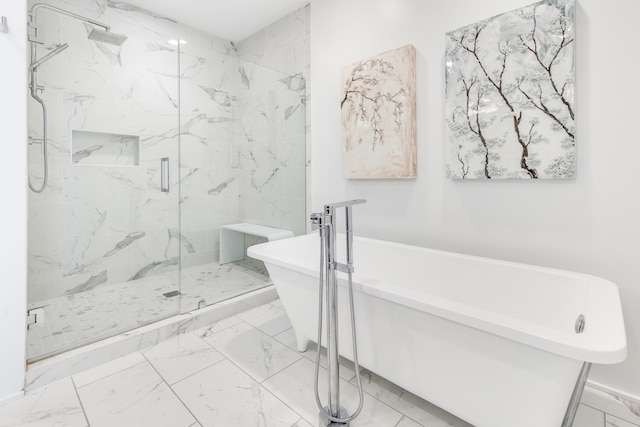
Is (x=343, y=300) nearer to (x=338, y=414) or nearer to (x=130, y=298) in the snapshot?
(x=338, y=414)

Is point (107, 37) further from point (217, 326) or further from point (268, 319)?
point (268, 319)

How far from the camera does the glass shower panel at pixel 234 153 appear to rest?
295 centimetres

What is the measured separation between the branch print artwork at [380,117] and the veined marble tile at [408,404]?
132 centimetres

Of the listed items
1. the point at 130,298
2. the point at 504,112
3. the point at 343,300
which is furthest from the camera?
the point at 130,298

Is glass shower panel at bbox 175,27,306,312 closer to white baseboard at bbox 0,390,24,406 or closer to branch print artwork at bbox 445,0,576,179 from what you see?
white baseboard at bbox 0,390,24,406

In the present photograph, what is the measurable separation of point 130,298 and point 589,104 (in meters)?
3.28

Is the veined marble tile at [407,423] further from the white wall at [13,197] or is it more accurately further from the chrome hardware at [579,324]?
the white wall at [13,197]

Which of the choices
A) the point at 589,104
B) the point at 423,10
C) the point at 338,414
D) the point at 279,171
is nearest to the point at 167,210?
the point at 279,171

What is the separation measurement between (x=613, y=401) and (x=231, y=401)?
1.87m

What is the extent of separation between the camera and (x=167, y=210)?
301cm

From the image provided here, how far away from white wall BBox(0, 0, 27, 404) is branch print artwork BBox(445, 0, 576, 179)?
2294mm

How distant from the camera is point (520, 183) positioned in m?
1.80

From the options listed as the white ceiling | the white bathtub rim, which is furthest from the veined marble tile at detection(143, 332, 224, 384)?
the white ceiling

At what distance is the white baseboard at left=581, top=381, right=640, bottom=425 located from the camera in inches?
57.8
